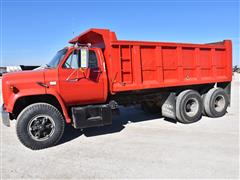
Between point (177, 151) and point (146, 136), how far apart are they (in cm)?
125

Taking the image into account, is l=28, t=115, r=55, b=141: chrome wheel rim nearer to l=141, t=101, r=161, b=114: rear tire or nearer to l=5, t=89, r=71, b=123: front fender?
l=5, t=89, r=71, b=123: front fender

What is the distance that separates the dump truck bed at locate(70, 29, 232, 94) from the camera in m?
6.15

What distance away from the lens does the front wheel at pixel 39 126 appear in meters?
5.22

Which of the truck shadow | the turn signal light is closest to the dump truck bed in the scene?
the truck shadow

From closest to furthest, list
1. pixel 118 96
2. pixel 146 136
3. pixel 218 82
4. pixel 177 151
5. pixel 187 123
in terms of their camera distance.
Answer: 1. pixel 177 151
2. pixel 146 136
3. pixel 118 96
4. pixel 187 123
5. pixel 218 82

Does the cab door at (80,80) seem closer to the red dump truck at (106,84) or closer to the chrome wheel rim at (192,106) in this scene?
the red dump truck at (106,84)

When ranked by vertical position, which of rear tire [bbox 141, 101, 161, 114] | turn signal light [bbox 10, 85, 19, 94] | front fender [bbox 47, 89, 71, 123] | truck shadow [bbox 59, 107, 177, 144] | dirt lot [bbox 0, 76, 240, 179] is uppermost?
turn signal light [bbox 10, 85, 19, 94]

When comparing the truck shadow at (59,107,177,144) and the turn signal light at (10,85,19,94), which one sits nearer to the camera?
the turn signal light at (10,85,19,94)

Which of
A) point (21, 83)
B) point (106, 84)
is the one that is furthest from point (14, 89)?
point (106, 84)

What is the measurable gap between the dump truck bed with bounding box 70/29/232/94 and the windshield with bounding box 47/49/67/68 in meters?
0.93

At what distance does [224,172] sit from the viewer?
3910 mm

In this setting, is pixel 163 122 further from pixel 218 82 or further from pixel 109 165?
pixel 109 165

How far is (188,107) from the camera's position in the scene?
757 cm

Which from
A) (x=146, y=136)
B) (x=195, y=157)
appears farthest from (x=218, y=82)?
(x=195, y=157)
